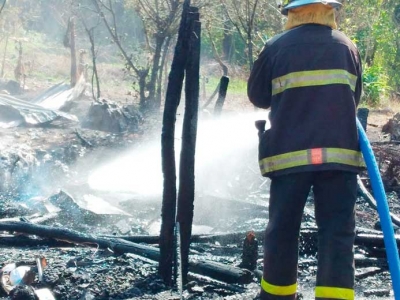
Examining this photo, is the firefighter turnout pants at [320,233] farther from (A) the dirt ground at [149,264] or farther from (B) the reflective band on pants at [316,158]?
(A) the dirt ground at [149,264]

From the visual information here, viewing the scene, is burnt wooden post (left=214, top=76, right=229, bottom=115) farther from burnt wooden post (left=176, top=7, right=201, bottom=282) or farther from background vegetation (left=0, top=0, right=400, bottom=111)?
background vegetation (left=0, top=0, right=400, bottom=111)

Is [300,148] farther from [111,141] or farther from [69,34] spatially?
[69,34]

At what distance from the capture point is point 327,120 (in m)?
3.66

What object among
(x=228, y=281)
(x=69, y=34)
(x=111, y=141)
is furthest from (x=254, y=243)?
(x=69, y=34)

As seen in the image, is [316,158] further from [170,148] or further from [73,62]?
[73,62]

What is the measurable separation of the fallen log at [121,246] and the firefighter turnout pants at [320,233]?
2.37ft

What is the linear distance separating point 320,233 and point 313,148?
21.6 inches

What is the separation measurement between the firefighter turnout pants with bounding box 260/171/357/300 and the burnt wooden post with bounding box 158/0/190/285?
757 mm

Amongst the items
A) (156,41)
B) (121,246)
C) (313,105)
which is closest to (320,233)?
(313,105)

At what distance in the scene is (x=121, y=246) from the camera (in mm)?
4887

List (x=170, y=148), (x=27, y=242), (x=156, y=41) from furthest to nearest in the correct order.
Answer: (x=156, y=41) → (x=27, y=242) → (x=170, y=148)

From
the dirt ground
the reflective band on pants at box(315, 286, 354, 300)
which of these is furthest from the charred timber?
the reflective band on pants at box(315, 286, 354, 300)

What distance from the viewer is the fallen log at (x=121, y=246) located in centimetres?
453

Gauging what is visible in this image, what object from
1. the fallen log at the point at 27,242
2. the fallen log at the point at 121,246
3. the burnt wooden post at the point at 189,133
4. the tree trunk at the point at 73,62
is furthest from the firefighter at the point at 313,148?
the tree trunk at the point at 73,62
